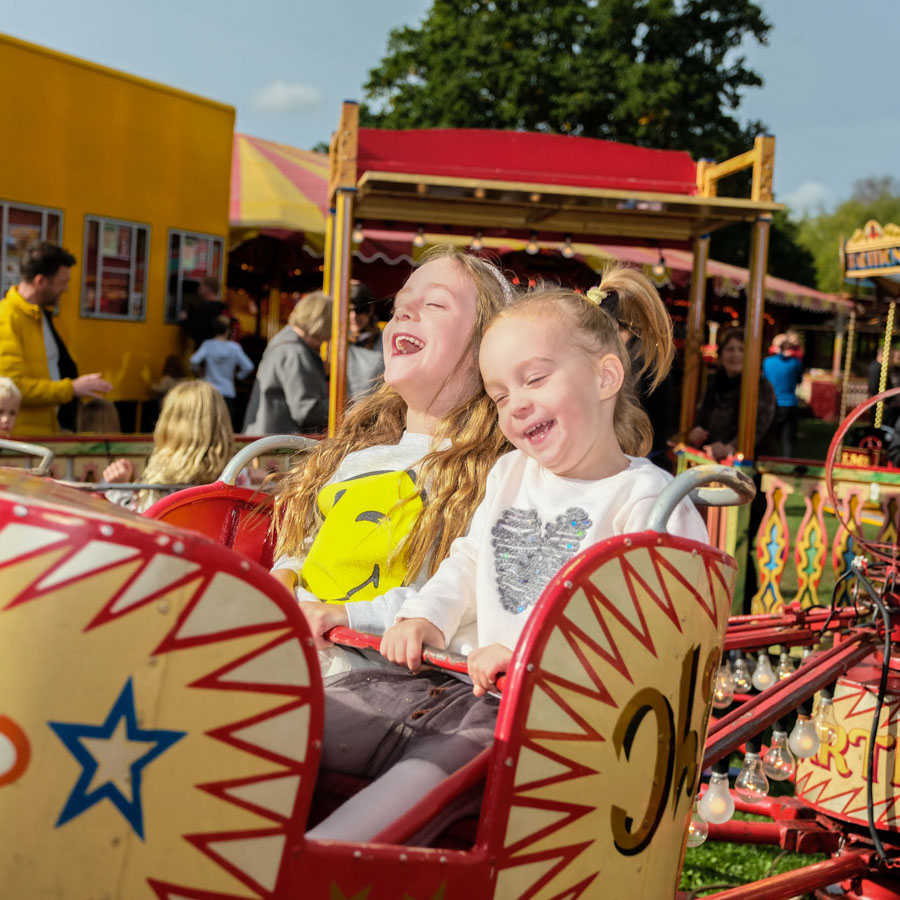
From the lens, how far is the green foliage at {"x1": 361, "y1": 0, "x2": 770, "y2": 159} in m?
26.7

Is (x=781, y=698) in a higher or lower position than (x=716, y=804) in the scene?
higher

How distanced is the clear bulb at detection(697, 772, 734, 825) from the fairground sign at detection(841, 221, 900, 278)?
31.3 feet

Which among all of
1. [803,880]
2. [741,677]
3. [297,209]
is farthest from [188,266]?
[803,880]

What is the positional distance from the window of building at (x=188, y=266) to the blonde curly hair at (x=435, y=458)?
678 centimetres

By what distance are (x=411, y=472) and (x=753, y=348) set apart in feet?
13.0

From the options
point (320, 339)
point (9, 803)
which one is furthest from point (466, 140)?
point (9, 803)

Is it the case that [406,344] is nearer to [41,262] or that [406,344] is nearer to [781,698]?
[781,698]

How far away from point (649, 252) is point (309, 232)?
20.2ft

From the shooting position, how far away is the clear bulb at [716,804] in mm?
2281

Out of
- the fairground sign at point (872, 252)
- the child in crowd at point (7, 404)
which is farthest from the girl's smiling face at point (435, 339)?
the fairground sign at point (872, 252)

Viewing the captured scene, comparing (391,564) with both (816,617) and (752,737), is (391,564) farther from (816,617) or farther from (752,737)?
(816,617)

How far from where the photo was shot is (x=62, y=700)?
43.8 inches

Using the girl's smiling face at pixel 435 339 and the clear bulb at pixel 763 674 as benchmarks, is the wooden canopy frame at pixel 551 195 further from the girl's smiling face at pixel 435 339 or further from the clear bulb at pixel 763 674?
the girl's smiling face at pixel 435 339

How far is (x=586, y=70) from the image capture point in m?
26.8
